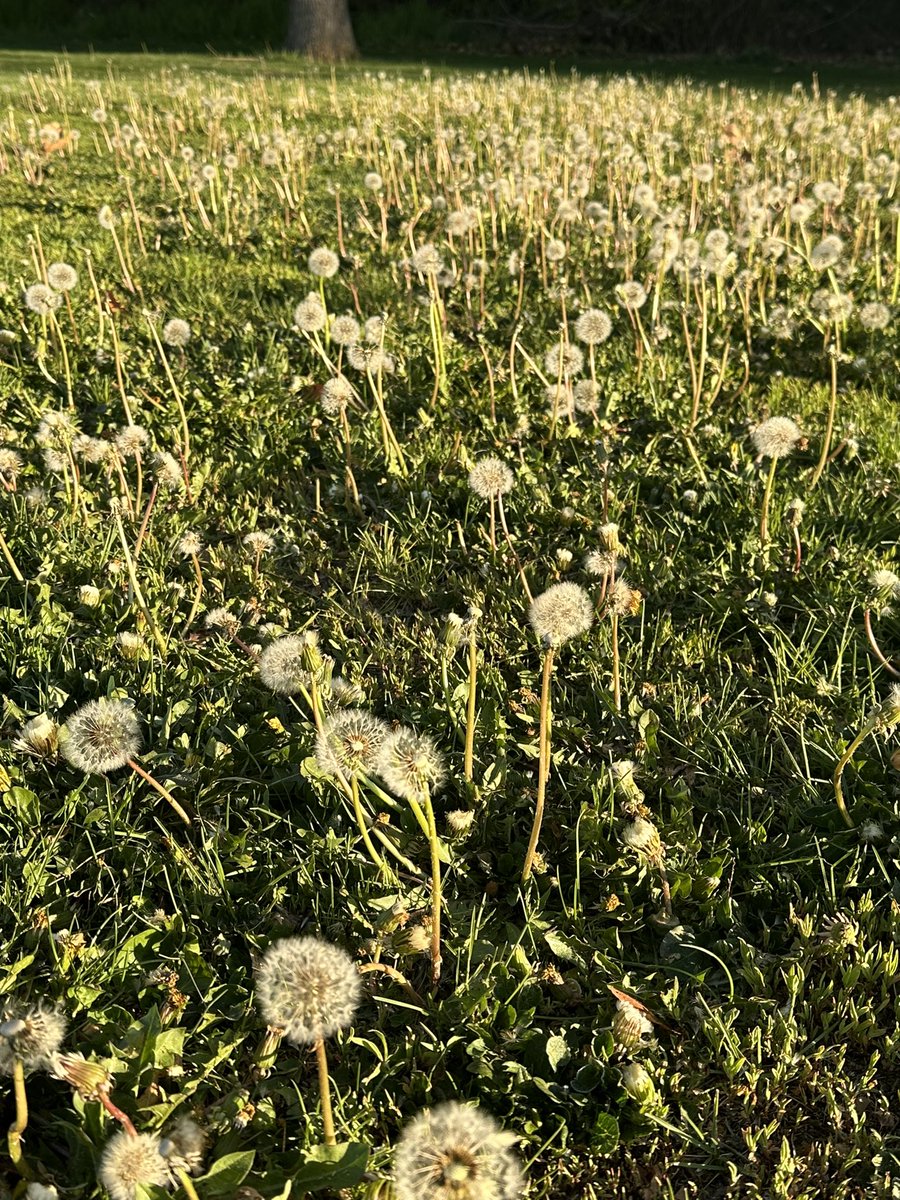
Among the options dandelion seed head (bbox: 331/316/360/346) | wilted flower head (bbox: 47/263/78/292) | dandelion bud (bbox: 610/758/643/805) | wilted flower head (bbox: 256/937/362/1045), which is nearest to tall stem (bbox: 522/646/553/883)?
dandelion bud (bbox: 610/758/643/805)

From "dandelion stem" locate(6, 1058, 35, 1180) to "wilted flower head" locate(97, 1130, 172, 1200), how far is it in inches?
6.9

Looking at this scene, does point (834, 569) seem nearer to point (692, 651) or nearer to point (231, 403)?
point (692, 651)

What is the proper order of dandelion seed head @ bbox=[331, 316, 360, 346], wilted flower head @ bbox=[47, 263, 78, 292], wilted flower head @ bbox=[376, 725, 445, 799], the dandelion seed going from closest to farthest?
wilted flower head @ bbox=[376, 725, 445, 799], dandelion seed head @ bbox=[331, 316, 360, 346], the dandelion seed, wilted flower head @ bbox=[47, 263, 78, 292]

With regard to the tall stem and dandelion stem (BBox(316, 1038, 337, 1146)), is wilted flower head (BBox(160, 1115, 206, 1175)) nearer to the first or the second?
dandelion stem (BBox(316, 1038, 337, 1146))

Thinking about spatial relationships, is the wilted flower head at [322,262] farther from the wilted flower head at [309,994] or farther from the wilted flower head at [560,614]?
the wilted flower head at [309,994]

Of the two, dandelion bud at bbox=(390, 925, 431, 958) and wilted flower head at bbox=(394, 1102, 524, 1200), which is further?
dandelion bud at bbox=(390, 925, 431, 958)

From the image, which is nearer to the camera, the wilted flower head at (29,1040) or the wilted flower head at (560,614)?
the wilted flower head at (29,1040)

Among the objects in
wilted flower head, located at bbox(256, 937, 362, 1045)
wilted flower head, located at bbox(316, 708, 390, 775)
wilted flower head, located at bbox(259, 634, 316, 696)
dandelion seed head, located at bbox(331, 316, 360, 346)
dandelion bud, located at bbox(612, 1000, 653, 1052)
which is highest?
dandelion seed head, located at bbox(331, 316, 360, 346)

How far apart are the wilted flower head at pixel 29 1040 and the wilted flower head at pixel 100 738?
24.7 inches

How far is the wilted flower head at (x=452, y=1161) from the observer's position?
4.19ft

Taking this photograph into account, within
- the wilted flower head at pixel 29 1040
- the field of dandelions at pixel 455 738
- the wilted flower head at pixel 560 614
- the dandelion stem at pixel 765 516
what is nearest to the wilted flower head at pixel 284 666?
the field of dandelions at pixel 455 738

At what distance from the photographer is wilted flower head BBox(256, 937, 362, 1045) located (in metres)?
1.47

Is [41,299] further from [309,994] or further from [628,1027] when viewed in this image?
[628,1027]

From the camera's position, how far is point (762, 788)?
7.72 ft
